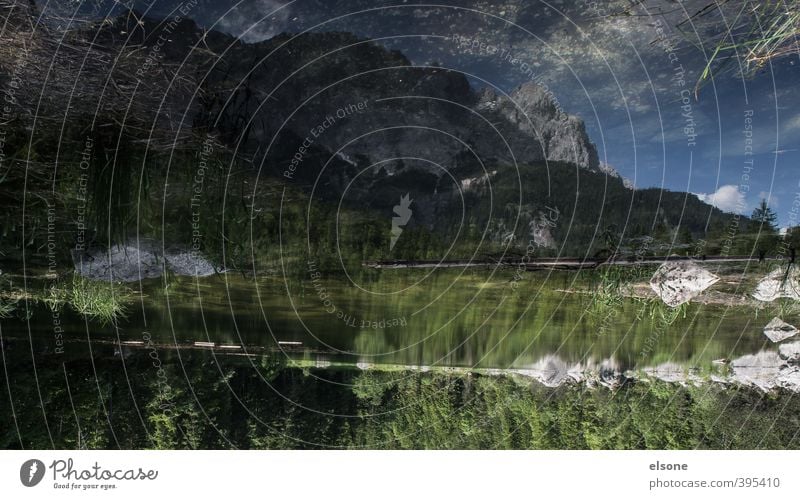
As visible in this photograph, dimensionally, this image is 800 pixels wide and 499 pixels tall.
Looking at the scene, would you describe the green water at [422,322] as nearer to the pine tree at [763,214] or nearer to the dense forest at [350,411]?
the dense forest at [350,411]

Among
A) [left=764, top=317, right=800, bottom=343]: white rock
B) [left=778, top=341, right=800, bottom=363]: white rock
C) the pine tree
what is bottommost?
[left=778, top=341, right=800, bottom=363]: white rock

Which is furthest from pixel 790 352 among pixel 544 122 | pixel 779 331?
pixel 544 122

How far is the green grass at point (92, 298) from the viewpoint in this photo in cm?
254

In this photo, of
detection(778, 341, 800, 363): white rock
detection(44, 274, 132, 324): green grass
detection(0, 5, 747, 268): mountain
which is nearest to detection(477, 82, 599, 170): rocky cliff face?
detection(0, 5, 747, 268): mountain

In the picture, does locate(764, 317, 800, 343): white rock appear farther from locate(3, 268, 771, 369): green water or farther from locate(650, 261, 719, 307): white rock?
locate(650, 261, 719, 307): white rock

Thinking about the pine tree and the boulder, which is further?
the pine tree

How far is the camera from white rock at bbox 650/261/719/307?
2779 millimetres

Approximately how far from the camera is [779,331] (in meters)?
2.86

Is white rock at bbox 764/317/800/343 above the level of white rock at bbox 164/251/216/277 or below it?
below

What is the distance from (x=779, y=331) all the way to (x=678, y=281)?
660mm

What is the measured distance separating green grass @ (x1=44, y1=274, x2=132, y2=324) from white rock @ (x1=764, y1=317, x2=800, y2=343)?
3.42 meters

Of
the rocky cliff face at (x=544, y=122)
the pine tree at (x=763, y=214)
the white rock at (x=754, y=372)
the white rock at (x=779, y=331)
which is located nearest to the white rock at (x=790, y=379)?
the white rock at (x=754, y=372)

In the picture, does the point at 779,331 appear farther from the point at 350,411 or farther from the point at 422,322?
the point at 350,411
